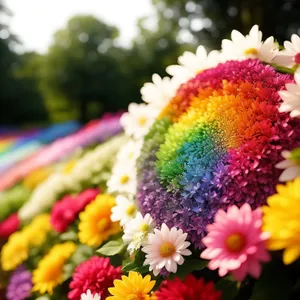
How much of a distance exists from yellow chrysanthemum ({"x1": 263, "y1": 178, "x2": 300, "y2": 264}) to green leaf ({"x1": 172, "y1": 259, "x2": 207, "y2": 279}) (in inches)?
12.1

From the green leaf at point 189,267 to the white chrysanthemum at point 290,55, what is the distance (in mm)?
647

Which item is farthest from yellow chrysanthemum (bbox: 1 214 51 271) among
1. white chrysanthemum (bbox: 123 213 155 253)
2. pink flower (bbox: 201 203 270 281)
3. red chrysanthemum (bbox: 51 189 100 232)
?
pink flower (bbox: 201 203 270 281)

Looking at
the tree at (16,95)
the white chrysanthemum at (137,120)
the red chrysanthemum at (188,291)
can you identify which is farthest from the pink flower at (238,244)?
the tree at (16,95)

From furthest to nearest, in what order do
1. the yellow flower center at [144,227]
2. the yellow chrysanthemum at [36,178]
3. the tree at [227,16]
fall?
the tree at [227,16]
the yellow chrysanthemum at [36,178]
the yellow flower center at [144,227]

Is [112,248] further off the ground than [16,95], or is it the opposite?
[16,95]

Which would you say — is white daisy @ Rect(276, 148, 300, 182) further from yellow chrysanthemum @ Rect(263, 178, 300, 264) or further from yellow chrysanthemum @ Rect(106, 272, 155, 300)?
yellow chrysanthemum @ Rect(106, 272, 155, 300)

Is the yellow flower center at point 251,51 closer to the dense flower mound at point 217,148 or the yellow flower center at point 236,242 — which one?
the dense flower mound at point 217,148

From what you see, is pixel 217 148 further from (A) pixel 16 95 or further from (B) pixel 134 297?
(A) pixel 16 95

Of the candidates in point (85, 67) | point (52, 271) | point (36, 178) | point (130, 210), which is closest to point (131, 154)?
point (130, 210)

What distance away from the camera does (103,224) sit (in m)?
1.77

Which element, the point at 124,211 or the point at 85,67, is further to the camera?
A: the point at 85,67

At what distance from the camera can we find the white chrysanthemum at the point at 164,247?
121cm

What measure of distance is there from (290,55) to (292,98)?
365mm

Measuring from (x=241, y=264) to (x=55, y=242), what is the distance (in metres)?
1.69
